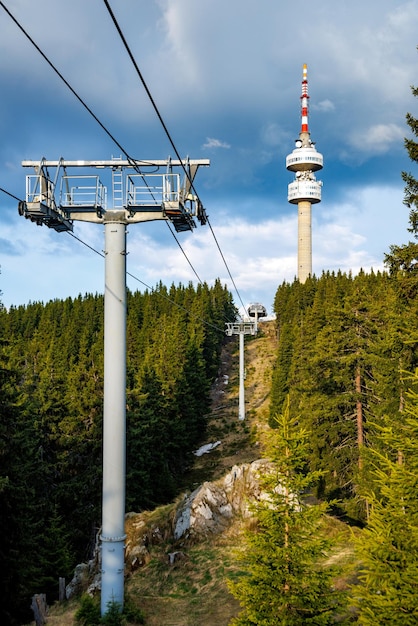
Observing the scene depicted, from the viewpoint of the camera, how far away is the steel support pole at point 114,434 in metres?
14.1

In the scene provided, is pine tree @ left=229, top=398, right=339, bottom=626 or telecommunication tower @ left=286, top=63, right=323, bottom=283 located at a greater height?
telecommunication tower @ left=286, top=63, right=323, bottom=283

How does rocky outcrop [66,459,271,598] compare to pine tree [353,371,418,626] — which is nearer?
pine tree [353,371,418,626]

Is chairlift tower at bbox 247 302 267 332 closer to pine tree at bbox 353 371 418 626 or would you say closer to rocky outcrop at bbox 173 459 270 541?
rocky outcrop at bbox 173 459 270 541

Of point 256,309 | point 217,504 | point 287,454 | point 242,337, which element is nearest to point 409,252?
point 287,454

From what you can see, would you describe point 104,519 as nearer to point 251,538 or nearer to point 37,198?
point 251,538

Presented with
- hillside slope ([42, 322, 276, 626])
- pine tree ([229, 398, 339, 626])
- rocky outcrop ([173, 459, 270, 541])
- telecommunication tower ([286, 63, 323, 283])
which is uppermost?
telecommunication tower ([286, 63, 323, 283])

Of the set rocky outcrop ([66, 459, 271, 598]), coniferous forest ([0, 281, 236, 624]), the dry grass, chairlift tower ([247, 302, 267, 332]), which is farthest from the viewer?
chairlift tower ([247, 302, 267, 332])

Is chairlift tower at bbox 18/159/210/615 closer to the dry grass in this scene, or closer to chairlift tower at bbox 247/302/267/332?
the dry grass

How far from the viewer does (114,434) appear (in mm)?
14227

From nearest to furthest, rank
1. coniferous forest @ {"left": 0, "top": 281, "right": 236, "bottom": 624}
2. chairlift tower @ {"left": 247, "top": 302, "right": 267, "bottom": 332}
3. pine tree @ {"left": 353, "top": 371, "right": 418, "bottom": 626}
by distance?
pine tree @ {"left": 353, "top": 371, "right": 418, "bottom": 626}, coniferous forest @ {"left": 0, "top": 281, "right": 236, "bottom": 624}, chairlift tower @ {"left": 247, "top": 302, "right": 267, "bottom": 332}

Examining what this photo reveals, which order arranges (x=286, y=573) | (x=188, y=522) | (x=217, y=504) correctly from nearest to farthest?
(x=286, y=573) < (x=188, y=522) < (x=217, y=504)

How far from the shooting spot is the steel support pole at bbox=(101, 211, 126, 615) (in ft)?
46.2

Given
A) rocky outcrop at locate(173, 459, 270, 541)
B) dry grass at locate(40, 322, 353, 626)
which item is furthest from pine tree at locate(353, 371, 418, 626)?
rocky outcrop at locate(173, 459, 270, 541)

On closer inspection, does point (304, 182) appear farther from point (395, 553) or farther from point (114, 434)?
point (395, 553)
